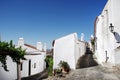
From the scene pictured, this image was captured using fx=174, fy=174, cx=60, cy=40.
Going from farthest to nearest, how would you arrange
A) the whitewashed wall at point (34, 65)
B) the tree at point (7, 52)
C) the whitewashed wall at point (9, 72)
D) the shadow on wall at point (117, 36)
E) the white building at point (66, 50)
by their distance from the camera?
1. the whitewashed wall at point (34, 65)
2. the whitewashed wall at point (9, 72)
3. the white building at point (66, 50)
4. the shadow on wall at point (117, 36)
5. the tree at point (7, 52)

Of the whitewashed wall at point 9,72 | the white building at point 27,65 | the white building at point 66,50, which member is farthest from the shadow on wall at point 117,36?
the whitewashed wall at point 9,72

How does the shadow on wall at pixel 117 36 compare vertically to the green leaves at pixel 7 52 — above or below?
above

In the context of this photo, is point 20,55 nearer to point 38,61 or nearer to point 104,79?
point 104,79

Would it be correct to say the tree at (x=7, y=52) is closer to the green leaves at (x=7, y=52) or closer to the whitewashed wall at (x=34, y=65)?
the green leaves at (x=7, y=52)

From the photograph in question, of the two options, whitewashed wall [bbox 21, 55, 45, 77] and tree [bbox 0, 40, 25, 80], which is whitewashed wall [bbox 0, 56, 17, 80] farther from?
tree [bbox 0, 40, 25, 80]

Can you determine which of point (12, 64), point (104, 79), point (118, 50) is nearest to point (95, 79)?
point (104, 79)

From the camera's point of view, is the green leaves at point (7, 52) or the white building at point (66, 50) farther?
the white building at point (66, 50)

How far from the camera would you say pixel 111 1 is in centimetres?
1980

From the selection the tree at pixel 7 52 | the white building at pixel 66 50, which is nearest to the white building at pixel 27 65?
the white building at pixel 66 50

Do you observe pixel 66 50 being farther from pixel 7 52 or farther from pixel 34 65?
pixel 34 65

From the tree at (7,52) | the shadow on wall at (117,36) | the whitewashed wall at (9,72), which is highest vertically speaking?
the shadow on wall at (117,36)

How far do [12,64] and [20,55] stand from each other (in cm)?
878

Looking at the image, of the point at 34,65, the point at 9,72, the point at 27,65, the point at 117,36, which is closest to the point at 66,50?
the point at 117,36

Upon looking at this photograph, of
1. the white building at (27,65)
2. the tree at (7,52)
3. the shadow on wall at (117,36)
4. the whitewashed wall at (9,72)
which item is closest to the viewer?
the tree at (7,52)
